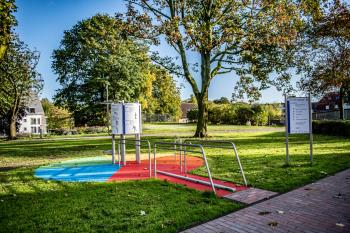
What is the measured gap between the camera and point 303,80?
25656mm

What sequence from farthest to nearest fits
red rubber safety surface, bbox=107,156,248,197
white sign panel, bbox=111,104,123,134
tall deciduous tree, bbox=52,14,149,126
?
tall deciduous tree, bbox=52,14,149,126, white sign panel, bbox=111,104,123,134, red rubber safety surface, bbox=107,156,248,197

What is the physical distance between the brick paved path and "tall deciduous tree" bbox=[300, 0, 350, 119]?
17559mm

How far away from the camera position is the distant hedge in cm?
1963

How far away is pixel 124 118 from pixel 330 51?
797 inches

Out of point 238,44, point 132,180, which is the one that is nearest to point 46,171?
point 132,180

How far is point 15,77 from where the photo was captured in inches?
1182

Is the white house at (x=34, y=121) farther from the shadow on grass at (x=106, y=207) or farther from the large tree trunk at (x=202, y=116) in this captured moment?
the shadow on grass at (x=106, y=207)

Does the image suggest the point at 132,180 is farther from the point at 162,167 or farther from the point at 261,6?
the point at 261,6

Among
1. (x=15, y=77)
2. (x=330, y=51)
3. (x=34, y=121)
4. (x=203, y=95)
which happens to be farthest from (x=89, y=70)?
(x=34, y=121)

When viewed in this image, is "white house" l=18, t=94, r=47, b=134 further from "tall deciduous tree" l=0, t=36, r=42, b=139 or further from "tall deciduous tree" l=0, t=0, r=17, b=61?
"tall deciduous tree" l=0, t=0, r=17, b=61

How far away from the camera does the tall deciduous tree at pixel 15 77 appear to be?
29.5 meters

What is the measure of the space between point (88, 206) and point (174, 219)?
1838 millimetres

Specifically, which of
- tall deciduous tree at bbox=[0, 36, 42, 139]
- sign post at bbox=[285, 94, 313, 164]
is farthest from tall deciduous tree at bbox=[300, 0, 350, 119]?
tall deciduous tree at bbox=[0, 36, 42, 139]

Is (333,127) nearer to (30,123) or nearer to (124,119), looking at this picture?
(124,119)
